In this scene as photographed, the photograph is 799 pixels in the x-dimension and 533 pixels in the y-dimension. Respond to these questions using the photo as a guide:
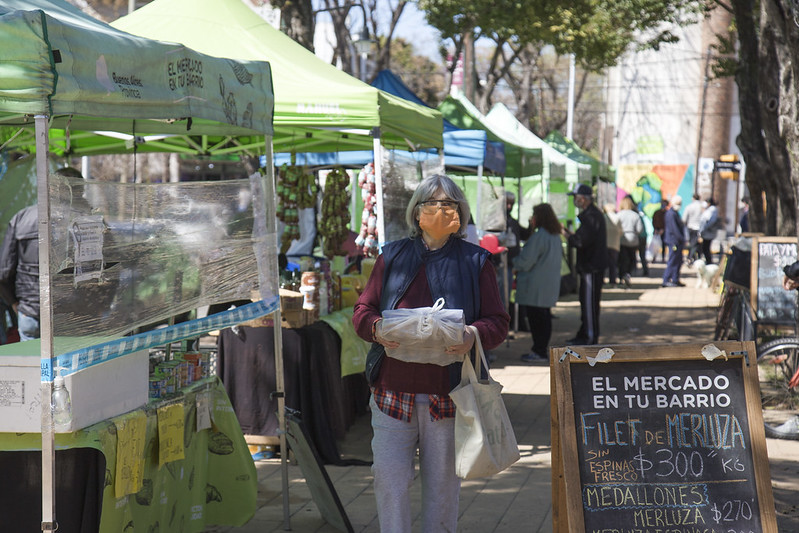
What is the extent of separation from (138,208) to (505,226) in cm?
935

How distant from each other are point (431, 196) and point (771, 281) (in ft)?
22.4

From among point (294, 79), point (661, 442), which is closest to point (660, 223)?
point (294, 79)

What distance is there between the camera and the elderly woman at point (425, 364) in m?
3.90

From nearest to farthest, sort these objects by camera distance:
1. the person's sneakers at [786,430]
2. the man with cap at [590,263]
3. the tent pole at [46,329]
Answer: the tent pole at [46,329]
the person's sneakers at [786,430]
the man with cap at [590,263]

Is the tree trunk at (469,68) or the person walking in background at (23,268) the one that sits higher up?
the tree trunk at (469,68)

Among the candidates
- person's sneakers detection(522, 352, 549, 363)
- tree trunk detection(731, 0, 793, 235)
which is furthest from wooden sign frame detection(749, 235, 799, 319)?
person's sneakers detection(522, 352, 549, 363)

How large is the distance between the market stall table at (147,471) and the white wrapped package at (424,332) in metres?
1.30

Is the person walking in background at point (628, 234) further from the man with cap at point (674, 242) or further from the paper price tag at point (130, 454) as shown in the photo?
the paper price tag at point (130, 454)

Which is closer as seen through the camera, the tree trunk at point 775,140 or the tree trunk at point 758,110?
the tree trunk at point 775,140

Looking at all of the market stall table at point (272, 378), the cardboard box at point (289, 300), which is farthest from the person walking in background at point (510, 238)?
the cardboard box at point (289, 300)

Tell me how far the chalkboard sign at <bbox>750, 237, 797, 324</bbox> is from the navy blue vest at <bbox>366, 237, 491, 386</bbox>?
6348 millimetres

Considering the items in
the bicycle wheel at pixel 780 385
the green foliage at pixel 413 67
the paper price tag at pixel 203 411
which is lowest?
the bicycle wheel at pixel 780 385

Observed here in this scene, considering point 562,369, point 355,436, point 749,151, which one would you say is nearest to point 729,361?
point 562,369

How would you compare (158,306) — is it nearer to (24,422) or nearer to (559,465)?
(24,422)
